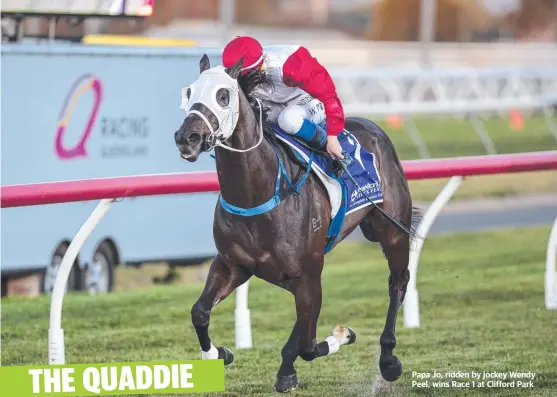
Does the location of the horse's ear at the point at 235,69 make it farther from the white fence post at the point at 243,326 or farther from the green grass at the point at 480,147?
the green grass at the point at 480,147

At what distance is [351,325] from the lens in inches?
292

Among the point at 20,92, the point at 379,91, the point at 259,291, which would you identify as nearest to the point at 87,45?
the point at 20,92

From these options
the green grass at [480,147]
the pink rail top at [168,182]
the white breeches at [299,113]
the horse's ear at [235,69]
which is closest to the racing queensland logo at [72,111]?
the pink rail top at [168,182]

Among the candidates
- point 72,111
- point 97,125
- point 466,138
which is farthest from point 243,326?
point 466,138

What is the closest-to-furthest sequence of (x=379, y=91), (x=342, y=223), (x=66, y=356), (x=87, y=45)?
1. (x=342, y=223)
2. (x=66, y=356)
3. (x=87, y=45)
4. (x=379, y=91)

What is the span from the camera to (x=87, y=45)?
9305 millimetres

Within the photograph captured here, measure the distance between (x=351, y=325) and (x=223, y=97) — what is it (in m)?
3.09

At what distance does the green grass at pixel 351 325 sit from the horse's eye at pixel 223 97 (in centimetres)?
132

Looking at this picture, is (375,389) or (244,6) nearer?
(375,389)

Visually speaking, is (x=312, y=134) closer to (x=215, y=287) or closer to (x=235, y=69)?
(x=235, y=69)

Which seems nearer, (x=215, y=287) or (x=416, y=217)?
(x=215, y=287)

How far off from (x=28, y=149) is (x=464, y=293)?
2950 millimetres

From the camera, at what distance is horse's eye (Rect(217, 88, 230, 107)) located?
455cm

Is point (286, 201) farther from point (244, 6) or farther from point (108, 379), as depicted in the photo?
point (244, 6)
